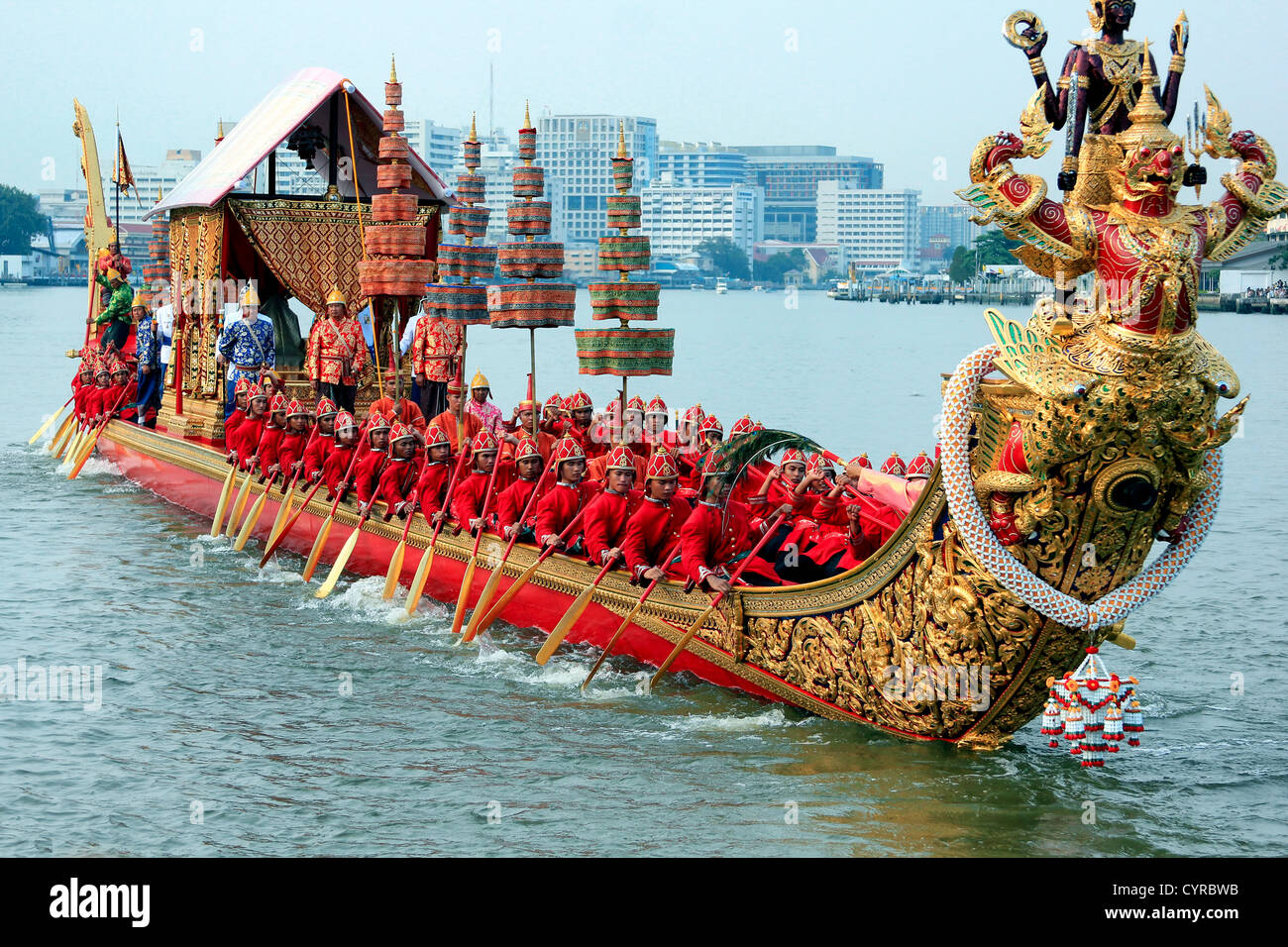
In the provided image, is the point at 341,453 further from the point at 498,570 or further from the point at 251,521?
the point at 498,570

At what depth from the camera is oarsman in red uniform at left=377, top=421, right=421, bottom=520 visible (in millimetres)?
14992

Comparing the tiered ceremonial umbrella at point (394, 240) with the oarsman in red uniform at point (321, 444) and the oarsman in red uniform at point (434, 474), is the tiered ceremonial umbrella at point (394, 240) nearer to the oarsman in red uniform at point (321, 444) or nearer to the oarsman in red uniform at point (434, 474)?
the oarsman in red uniform at point (321, 444)

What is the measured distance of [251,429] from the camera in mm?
17656

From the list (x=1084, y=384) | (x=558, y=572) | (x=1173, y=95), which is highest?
(x=1173, y=95)

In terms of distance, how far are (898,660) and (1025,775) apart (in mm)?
1351

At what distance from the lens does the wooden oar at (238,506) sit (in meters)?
17.4

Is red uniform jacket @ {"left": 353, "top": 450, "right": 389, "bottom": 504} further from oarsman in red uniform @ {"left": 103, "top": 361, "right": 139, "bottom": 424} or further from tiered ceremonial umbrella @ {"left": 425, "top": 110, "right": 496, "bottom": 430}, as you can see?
oarsman in red uniform @ {"left": 103, "top": 361, "right": 139, "bottom": 424}

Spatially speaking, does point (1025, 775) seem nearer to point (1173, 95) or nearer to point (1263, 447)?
point (1173, 95)

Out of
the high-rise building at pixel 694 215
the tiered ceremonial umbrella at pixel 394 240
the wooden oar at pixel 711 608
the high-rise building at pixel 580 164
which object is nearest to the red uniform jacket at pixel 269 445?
the tiered ceremonial umbrella at pixel 394 240

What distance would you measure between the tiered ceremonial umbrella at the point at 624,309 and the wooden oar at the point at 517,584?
2.53 metres

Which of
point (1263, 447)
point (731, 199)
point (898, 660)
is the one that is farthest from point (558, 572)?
point (731, 199)

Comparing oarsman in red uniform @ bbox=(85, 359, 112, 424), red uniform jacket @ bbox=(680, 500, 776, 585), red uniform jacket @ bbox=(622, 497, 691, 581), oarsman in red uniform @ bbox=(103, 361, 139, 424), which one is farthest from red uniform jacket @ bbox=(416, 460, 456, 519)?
oarsman in red uniform @ bbox=(85, 359, 112, 424)

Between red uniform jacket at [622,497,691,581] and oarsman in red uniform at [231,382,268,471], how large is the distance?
7388 mm

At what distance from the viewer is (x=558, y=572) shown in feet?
41.3
